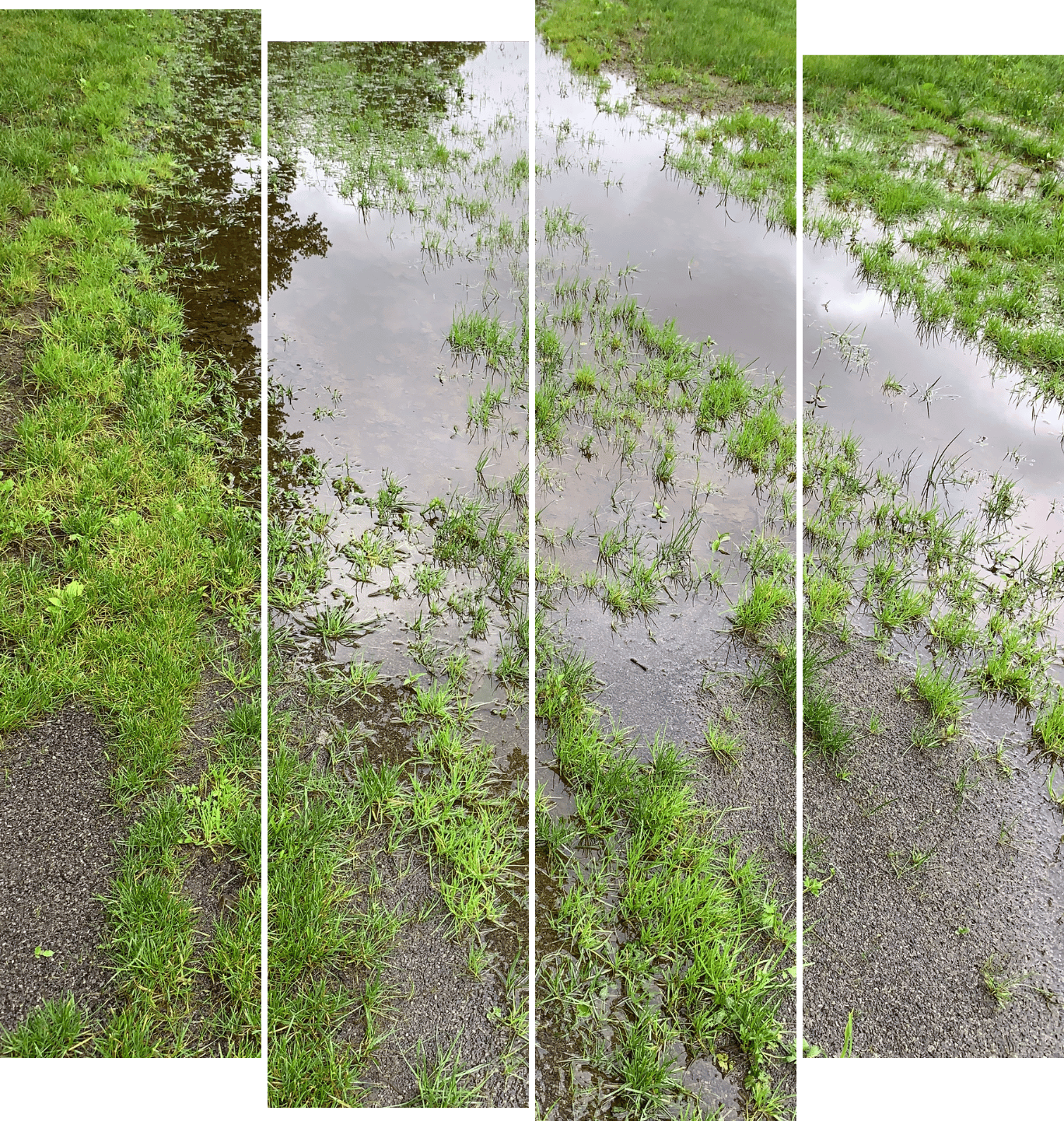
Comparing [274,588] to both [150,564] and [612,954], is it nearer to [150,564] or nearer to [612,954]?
[150,564]

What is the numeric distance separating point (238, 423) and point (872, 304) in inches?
122

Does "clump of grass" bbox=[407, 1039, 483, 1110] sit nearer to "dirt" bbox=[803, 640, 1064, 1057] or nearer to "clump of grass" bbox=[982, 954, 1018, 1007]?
"dirt" bbox=[803, 640, 1064, 1057]

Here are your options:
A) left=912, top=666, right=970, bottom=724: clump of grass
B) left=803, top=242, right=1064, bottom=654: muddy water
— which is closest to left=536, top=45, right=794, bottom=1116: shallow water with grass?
left=803, top=242, right=1064, bottom=654: muddy water

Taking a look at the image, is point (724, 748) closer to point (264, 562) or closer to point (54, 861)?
point (264, 562)

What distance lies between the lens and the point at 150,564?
3090 mm

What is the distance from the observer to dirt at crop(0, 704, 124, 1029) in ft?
7.04

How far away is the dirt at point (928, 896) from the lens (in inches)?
82.2

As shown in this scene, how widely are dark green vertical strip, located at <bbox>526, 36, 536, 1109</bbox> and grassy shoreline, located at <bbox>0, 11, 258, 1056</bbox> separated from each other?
2.80 ft

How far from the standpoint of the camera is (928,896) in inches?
89.9

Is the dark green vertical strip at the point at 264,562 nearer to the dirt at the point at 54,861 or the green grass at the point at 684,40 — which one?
the dirt at the point at 54,861

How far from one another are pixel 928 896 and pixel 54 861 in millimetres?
2812

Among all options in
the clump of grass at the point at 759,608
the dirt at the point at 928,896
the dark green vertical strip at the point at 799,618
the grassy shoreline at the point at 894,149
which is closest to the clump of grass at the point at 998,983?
the dirt at the point at 928,896

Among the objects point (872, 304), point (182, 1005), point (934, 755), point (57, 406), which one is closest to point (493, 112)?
point (872, 304)

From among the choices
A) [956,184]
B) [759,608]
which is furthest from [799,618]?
[956,184]
